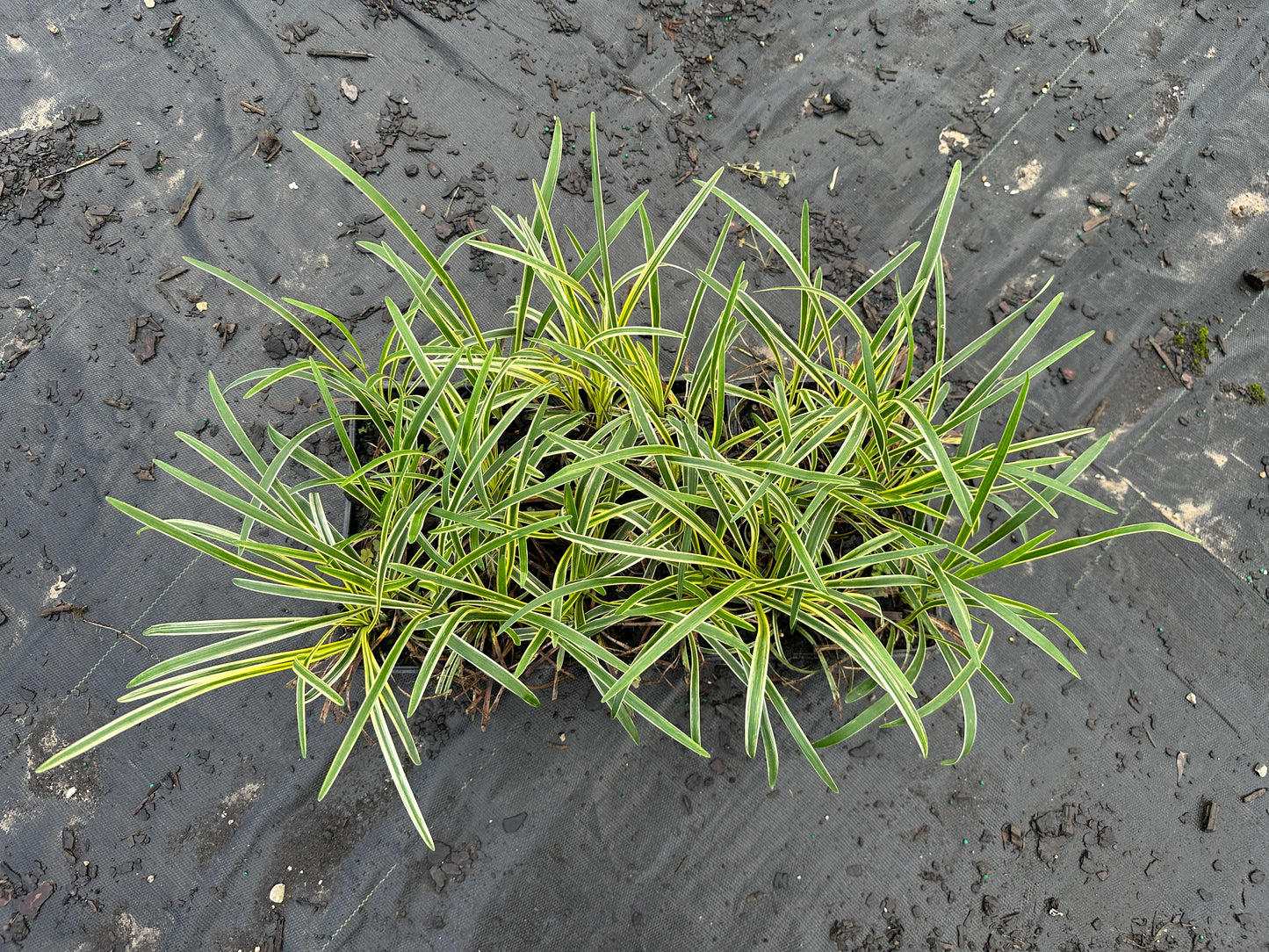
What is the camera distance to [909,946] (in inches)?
50.9

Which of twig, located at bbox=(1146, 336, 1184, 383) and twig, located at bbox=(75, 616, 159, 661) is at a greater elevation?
twig, located at bbox=(1146, 336, 1184, 383)

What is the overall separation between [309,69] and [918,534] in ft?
5.53

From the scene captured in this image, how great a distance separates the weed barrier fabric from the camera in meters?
1.30

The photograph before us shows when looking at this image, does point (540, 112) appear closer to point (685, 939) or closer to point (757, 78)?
point (757, 78)

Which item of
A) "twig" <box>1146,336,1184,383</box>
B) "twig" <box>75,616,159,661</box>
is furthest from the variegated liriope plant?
"twig" <box>1146,336,1184,383</box>

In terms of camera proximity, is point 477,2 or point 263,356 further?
point 477,2

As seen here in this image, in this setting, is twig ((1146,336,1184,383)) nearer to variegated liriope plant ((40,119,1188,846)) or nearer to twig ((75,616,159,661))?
variegated liriope plant ((40,119,1188,846))

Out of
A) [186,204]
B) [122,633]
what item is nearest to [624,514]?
[122,633]

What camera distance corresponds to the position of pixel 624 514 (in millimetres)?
971

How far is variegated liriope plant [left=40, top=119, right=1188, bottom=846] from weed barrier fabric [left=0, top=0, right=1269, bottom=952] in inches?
16.0

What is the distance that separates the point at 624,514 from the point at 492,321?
75cm

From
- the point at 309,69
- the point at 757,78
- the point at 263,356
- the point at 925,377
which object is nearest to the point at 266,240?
the point at 263,356

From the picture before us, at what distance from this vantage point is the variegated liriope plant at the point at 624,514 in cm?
85

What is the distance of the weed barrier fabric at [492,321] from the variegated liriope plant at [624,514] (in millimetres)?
407
